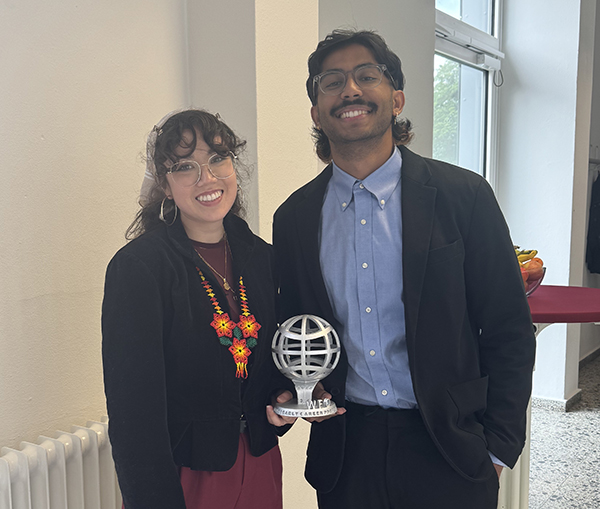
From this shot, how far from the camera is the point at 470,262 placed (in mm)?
1482

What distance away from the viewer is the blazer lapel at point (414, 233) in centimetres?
143

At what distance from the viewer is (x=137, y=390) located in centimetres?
128

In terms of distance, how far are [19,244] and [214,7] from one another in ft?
3.58

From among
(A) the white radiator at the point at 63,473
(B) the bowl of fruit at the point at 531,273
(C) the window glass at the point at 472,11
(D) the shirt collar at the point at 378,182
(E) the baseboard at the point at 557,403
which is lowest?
(E) the baseboard at the point at 557,403

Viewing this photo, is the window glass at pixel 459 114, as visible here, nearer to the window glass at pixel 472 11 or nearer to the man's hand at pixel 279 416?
the window glass at pixel 472 11

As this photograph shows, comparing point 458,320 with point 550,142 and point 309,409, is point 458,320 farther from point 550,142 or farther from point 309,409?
point 550,142

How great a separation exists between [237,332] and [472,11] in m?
4.24

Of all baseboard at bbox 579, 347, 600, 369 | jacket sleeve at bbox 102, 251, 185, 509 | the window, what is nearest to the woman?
jacket sleeve at bbox 102, 251, 185, 509

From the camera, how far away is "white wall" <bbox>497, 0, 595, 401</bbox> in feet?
15.4

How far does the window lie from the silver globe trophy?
3.39 meters

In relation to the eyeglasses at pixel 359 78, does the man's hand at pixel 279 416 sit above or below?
below

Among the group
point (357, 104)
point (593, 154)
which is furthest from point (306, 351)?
point (593, 154)

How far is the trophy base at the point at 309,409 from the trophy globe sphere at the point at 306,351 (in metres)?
0.05

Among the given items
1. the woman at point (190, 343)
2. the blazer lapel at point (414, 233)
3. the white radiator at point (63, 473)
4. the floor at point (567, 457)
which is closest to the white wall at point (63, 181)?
the white radiator at point (63, 473)
